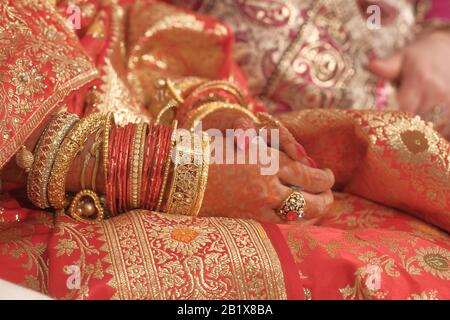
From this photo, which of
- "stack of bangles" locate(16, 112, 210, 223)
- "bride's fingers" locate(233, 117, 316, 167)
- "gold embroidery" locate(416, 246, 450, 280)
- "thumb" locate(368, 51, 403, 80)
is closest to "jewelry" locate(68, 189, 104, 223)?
"stack of bangles" locate(16, 112, 210, 223)

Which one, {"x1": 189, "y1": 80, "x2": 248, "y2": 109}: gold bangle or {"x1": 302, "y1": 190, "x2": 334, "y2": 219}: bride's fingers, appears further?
{"x1": 189, "y1": 80, "x2": 248, "y2": 109}: gold bangle

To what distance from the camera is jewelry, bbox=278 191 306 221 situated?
2.70 ft

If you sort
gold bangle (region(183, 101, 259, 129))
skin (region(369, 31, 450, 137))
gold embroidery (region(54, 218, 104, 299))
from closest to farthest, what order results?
1. gold embroidery (region(54, 218, 104, 299))
2. gold bangle (region(183, 101, 259, 129))
3. skin (region(369, 31, 450, 137))

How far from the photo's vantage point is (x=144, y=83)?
3.67 feet

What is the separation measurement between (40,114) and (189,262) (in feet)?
0.96

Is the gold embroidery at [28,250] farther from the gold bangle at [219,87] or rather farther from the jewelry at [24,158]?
the gold bangle at [219,87]

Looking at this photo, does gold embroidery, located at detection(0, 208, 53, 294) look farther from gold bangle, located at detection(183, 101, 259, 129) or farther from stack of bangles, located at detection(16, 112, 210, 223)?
gold bangle, located at detection(183, 101, 259, 129)

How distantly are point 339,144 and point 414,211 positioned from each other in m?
0.17

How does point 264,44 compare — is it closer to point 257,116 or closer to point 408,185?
point 257,116

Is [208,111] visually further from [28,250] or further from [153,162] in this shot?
[28,250]

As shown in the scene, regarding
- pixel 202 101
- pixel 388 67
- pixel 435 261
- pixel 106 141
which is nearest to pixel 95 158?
pixel 106 141

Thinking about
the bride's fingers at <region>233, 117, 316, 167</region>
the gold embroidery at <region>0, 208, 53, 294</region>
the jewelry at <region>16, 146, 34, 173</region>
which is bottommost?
the gold embroidery at <region>0, 208, 53, 294</region>

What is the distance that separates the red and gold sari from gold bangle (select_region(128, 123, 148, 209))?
→ 0.09ft

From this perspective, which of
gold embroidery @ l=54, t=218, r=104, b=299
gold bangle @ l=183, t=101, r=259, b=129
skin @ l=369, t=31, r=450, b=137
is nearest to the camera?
gold embroidery @ l=54, t=218, r=104, b=299
